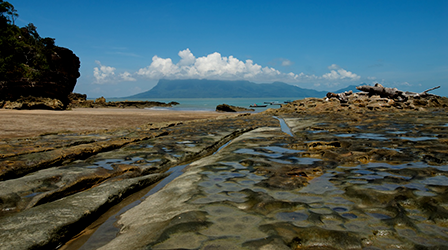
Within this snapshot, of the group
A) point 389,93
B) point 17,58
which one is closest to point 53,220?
point 389,93

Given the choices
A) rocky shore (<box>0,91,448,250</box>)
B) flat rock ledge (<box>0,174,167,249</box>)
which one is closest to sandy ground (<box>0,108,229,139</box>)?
rocky shore (<box>0,91,448,250</box>)

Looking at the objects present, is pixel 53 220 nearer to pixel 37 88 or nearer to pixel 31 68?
pixel 37 88

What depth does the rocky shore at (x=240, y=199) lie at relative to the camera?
8.07 feet

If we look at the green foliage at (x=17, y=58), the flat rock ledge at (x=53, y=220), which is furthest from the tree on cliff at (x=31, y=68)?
the flat rock ledge at (x=53, y=220)

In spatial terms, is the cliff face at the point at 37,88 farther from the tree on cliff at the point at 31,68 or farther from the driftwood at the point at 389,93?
the driftwood at the point at 389,93

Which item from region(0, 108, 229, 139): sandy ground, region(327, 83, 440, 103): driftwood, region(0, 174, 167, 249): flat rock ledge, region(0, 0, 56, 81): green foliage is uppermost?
region(0, 0, 56, 81): green foliage

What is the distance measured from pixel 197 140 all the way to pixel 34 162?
15.0 ft

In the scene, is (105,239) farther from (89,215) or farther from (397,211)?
(397,211)

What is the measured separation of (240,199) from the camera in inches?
137

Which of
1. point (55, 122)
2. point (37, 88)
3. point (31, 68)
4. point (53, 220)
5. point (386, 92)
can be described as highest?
point (31, 68)

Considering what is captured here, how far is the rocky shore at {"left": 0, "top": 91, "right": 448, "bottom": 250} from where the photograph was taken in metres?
2.46

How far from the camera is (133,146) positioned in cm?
763

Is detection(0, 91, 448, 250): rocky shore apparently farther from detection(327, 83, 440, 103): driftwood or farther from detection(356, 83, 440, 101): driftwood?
detection(356, 83, 440, 101): driftwood

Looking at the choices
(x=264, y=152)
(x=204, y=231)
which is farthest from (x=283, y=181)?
(x=264, y=152)
